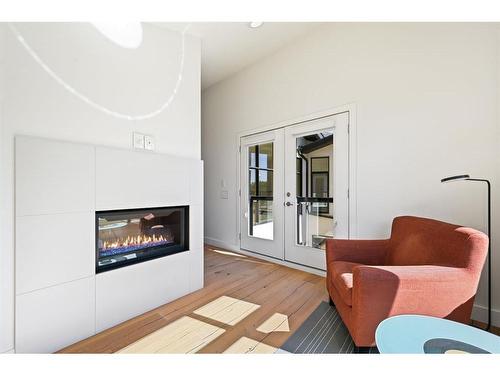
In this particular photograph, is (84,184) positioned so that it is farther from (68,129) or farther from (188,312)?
(188,312)

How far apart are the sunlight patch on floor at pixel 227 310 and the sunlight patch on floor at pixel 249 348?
→ 25 cm

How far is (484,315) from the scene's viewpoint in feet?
5.97

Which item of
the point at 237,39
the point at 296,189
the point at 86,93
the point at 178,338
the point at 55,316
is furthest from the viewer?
the point at 296,189

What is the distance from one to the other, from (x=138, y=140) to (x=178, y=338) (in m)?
1.61

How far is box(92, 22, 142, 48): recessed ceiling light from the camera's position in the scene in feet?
6.07

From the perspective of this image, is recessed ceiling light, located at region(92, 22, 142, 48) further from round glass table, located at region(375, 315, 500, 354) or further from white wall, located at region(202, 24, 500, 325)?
round glass table, located at region(375, 315, 500, 354)

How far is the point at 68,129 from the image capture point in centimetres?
165

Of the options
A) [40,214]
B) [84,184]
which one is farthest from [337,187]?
[40,214]

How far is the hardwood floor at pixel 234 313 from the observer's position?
1584 millimetres

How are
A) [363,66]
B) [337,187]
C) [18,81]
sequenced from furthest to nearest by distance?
1. [337,187]
2. [363,66]
3. [18,81]

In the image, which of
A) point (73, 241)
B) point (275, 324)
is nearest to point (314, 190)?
point (275, 324)

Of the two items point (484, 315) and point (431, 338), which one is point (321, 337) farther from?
point (484, 315)

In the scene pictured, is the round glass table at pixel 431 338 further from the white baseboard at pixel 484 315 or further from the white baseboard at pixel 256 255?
the white baseboard at pixel 256 255

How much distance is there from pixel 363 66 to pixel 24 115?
2.93 metres
